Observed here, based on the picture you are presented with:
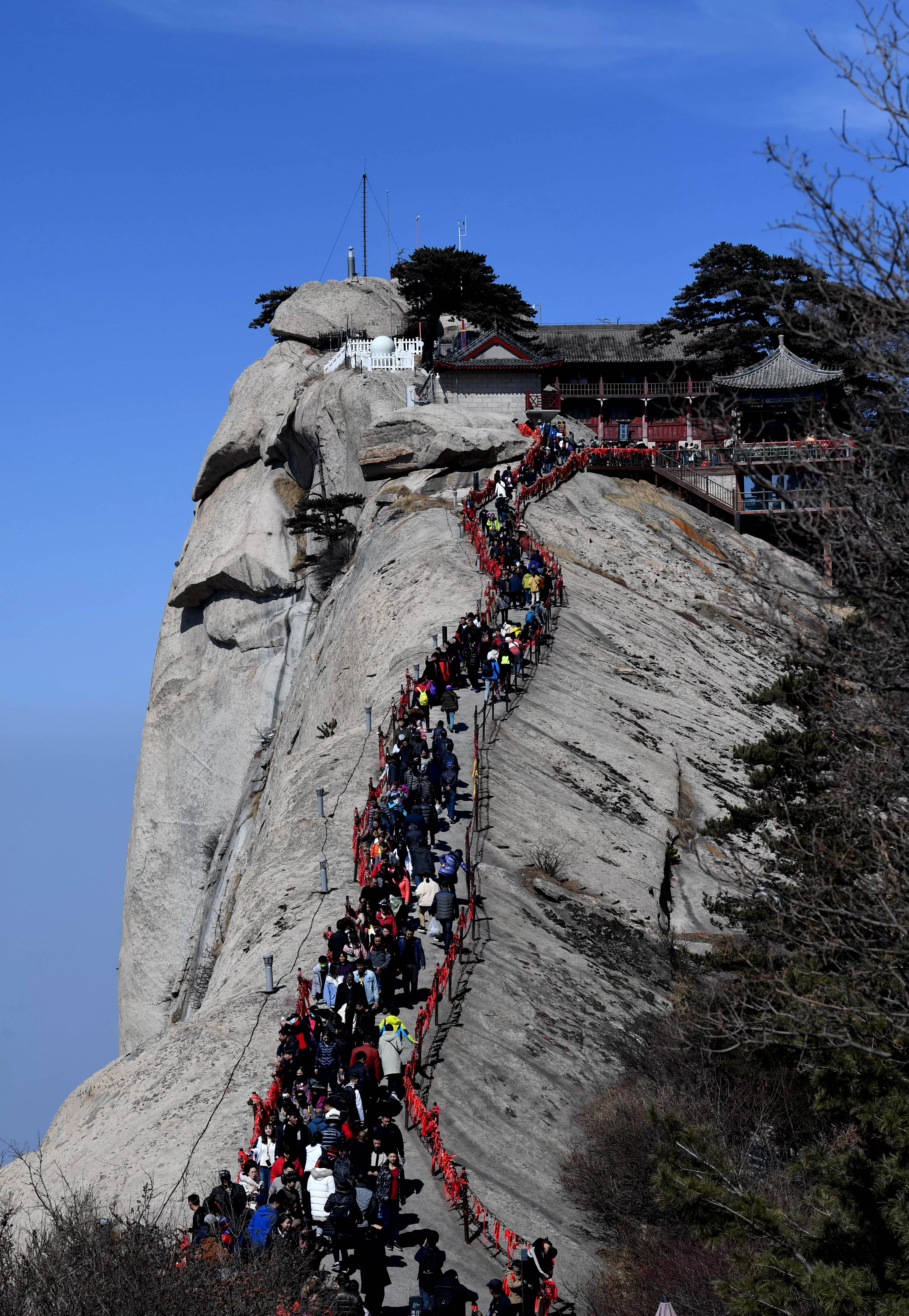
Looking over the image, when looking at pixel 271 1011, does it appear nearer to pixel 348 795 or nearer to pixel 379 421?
pixel 348 795

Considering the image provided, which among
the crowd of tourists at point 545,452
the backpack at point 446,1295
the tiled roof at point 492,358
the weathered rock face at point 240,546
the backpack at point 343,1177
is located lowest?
the backpack at point 446,1295

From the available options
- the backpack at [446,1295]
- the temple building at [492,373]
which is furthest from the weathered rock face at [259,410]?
the backpack at [446,1295]

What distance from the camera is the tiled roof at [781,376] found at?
57562 millimetres

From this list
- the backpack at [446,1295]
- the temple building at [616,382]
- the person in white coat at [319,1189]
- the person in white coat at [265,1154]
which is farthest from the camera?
the temple building at [616,382]

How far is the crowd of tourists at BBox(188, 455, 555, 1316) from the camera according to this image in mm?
14242

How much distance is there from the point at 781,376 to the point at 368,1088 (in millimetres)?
45891

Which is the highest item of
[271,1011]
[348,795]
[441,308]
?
[441,308]

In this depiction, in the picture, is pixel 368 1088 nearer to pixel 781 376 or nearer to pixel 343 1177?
pixel 343 1177

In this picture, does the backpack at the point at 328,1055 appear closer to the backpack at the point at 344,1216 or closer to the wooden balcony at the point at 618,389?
the backpack at the point at 344,1216

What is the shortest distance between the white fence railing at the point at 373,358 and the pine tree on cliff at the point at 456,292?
6.72 m

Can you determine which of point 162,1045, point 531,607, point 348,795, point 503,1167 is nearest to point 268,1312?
point 503,1167

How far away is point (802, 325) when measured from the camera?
5425 centimetres

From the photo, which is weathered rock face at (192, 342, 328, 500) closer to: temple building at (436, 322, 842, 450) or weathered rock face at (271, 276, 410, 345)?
weathered rock face at (271, 276, 410, 345)

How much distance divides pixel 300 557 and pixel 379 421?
29.0 feet
